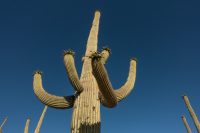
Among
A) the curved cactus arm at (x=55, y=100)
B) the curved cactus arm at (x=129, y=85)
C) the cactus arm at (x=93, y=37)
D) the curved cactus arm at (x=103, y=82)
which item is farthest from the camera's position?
the cactus arm at (x=93, y=37)

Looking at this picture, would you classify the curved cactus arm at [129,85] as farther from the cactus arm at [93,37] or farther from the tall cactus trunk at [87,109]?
the cactus arm at [93,37]

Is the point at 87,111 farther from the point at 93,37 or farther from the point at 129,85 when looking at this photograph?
the point at 93,37

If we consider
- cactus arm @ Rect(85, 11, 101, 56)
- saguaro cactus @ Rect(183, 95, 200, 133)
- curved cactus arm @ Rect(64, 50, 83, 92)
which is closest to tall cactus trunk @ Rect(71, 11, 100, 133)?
curved cactus arm @ Rect(64, 50, 83, 92)

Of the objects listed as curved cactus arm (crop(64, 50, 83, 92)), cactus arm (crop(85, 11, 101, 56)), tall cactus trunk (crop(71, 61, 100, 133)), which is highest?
cactus arm (crop(85, 11, 101, 56))

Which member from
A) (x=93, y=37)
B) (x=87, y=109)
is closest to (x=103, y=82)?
(x=87, y=109)

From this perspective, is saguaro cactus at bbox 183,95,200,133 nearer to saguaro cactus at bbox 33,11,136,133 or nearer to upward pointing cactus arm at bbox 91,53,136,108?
upward pointing cactus arm at bbox 91,53,136,108

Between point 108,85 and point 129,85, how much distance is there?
1541 millimetres

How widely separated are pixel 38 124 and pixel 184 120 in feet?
23.1

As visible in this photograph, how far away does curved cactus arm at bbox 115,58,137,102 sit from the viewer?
5860 mm

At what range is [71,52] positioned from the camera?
550 cm

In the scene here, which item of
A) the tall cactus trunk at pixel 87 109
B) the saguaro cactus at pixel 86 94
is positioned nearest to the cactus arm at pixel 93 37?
the saguaro cactus at pixel 86 94

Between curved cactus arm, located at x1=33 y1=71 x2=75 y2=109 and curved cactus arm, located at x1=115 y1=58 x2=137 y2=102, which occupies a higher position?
curved cactus arm, located at x1=115 y1=58 x2=137 y2=102

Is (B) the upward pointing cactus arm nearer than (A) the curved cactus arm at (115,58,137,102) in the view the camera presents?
Yes

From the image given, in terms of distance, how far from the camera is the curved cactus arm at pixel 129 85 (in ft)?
19.2
